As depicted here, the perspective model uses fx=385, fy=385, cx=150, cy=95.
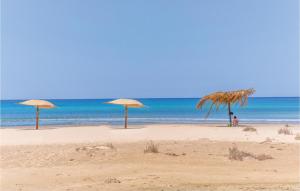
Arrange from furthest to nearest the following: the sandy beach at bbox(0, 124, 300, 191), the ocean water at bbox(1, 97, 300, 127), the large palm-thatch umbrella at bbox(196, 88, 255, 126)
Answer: the ocean water at bbox(1, 97, 300, 127)
the large palm-thatch umbrella at bbox(196, 88, 255, 126)
the sandy beach at bbox(0, 124, 300, 191)

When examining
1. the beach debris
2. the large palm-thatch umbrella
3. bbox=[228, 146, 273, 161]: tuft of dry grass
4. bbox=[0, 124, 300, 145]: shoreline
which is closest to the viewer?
the beach debris

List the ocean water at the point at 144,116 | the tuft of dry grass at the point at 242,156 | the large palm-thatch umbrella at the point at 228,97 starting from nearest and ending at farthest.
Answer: the tuft of dry grass at the point at 242,156 < the large palm-thatch umbrella at the point at 228,97 < the ocean water at the point at 144,116

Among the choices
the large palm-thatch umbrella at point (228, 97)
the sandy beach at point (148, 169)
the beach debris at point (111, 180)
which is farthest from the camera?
the large palm-thatch umbrella at point (228, 97)

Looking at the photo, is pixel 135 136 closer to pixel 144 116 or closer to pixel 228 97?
pixel 228 97

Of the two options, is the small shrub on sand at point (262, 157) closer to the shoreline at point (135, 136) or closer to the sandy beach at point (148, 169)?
the sandy beach at point (148, 169)

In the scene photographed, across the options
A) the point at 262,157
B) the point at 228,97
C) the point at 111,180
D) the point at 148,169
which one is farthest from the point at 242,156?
the point at 228,97

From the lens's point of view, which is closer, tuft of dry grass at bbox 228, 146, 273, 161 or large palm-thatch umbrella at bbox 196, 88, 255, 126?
tuft of dry grass at bbox 228, 146, 273, 161

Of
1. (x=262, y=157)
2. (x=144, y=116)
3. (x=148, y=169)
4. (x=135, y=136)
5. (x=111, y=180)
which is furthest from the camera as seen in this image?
(x=144, y=116)

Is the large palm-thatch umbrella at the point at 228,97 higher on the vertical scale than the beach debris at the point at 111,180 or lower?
higher

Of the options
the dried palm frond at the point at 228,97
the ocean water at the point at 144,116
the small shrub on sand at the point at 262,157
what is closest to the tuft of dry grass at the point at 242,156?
the small shrub on sand at the point at 262,157

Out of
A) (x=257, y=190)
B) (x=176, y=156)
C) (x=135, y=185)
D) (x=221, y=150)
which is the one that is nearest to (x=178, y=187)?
(x=135, y=185)

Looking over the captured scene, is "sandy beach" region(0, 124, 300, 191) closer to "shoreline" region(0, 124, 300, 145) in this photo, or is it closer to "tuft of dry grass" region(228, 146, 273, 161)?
"tuft of dry grass" region(228, 146, 273, 161)

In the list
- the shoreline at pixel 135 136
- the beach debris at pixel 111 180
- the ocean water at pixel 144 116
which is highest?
the ocean water at pixel 144 116

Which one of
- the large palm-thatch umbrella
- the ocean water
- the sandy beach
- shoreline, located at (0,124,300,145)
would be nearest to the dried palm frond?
the large palm-thatch umbrella
